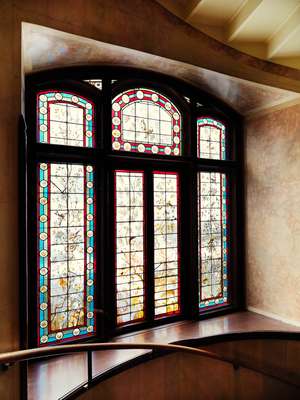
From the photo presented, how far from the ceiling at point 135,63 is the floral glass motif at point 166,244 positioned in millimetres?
1031

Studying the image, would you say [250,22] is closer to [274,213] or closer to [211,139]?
[211,139]

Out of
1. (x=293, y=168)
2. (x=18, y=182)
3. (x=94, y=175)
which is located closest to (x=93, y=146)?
(x=94, y=175)

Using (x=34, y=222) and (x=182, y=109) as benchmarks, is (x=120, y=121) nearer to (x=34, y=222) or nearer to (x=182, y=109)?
(x=182, y=109)

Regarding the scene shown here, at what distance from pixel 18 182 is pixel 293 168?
8.89 feet

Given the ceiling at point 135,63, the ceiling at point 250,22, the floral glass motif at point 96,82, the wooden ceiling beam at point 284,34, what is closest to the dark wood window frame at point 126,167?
the floral glass motif at point 96,82

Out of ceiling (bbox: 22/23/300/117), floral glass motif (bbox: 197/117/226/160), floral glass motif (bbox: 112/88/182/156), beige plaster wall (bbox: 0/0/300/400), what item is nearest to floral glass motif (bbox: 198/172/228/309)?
floral glass motif (bbox: 197/117/226/160)

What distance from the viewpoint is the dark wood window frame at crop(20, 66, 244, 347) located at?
253cm

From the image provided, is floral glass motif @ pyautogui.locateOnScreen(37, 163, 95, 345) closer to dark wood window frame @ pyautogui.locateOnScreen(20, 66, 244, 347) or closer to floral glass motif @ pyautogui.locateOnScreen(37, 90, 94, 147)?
dark wood window frame @ pyautogui.locateOnScreen(20, 66, 244, 347)

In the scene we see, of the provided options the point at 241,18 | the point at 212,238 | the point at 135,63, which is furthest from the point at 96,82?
the point at 212,238

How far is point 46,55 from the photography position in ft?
7.91

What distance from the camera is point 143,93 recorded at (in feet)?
10.1

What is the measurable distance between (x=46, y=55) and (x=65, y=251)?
1670mm

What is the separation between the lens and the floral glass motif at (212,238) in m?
3.42

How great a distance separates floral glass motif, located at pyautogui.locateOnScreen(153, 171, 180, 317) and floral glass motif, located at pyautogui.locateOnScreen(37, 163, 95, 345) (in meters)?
0.70
